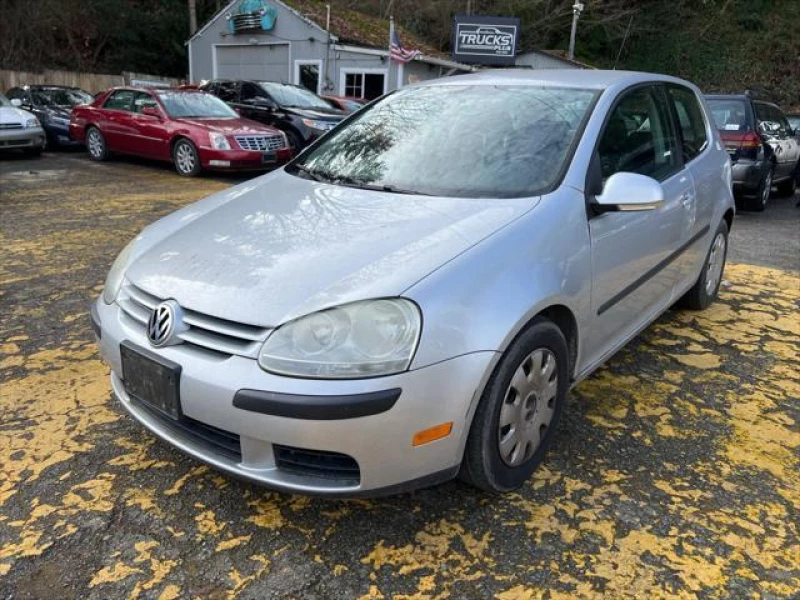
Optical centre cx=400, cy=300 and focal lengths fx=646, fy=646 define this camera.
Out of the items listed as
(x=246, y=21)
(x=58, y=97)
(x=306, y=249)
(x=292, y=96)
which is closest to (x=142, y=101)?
(x=292, y=96)

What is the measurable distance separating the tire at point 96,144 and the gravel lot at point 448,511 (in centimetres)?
944

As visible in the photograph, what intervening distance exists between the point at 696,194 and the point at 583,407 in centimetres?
150

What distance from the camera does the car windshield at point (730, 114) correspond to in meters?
8.24

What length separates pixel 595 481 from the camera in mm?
2520


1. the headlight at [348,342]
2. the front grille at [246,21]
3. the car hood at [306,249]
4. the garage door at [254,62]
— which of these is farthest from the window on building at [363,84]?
the headlight at [348,342]

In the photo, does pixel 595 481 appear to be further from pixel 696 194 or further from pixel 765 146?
pixel 765 146

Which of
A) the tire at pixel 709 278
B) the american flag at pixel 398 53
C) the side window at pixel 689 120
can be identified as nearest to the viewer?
the side window at pixel 689 120

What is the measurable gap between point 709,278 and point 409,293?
3.19 metres

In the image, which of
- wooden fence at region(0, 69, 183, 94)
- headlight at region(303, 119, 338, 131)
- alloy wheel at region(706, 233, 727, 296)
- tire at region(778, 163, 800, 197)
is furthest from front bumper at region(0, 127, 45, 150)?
tire at region(778, 163, 800, 197)

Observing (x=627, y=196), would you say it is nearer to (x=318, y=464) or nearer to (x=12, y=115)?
(x=318, y=464)

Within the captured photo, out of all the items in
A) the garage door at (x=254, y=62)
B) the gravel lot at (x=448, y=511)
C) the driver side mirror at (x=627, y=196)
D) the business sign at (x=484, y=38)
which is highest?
the business sign at (x=484, y=38)

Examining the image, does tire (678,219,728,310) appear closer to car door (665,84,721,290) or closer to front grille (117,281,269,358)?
car door (665,84,721,290)

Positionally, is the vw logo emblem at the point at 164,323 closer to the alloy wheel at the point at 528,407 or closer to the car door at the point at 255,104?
the alloy wheel at the point at 528,407

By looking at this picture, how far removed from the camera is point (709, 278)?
4395 mm
